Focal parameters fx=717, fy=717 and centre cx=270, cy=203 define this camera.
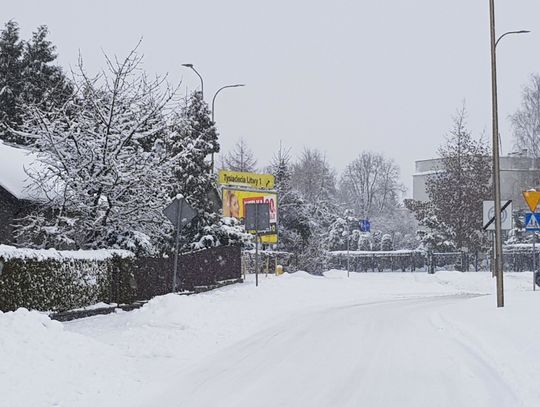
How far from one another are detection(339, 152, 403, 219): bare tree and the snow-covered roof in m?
74.8

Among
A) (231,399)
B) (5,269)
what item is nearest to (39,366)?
(231,399)

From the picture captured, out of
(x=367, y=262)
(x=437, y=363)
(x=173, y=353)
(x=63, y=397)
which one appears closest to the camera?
(x=63, y=397)

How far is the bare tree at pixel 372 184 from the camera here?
331ft

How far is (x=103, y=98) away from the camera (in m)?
21.1

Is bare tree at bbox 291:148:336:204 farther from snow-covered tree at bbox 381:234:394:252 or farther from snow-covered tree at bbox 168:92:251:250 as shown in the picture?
snow-covered tree at bbox 168:92:251:250

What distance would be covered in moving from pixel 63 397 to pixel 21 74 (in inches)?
1713

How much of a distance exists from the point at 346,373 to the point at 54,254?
7642 millimetres

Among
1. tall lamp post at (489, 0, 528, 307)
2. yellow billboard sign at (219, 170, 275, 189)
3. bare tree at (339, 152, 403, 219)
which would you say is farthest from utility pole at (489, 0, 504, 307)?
bare tree at (339, 152, 403, 219)

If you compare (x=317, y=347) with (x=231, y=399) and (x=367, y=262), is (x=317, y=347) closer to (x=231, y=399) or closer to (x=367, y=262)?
(x=231, y=399)

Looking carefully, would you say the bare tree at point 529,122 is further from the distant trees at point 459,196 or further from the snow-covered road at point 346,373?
the snow-covered road at point 346,373

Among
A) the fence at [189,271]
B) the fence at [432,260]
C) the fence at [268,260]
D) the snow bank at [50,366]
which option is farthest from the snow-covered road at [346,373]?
the fence at [432,260]

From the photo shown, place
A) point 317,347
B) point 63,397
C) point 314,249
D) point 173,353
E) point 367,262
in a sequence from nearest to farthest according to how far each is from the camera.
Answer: point 63,397, point 173,353, point 317,347, point 314,249, point 367,262

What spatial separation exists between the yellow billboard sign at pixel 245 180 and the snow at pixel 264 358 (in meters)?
25.4

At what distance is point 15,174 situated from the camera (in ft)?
78.6
